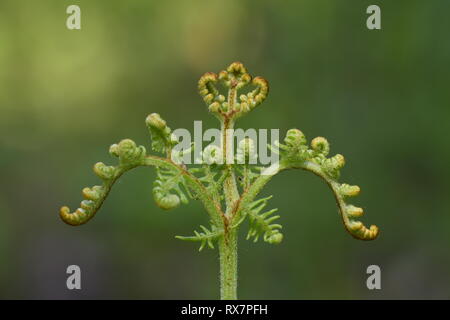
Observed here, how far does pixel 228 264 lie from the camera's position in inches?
108

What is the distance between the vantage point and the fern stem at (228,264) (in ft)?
8.99

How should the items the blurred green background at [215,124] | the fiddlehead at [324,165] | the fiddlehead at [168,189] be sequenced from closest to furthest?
the fiddlehead at [168,189] → the fiddlehead at [324,165] → the blurred green background at [215,124]

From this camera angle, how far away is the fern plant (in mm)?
2707

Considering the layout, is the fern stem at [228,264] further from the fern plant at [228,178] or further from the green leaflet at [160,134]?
the green leaflet at [160,134]

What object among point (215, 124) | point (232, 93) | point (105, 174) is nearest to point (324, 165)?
point (232, 93)

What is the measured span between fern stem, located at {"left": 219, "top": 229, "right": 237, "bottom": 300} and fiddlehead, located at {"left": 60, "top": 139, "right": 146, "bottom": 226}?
48 cm

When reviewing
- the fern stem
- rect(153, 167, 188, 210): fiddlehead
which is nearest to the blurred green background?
the fern stem

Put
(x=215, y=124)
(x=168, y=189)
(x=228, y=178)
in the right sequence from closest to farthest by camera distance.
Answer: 1. (x=168, y=189)
2. (x=228, y=178)
3. (x=215, y=124)

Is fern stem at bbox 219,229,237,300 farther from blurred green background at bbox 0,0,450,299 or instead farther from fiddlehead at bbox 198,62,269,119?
blurred green background at bbox 0,0,450,299

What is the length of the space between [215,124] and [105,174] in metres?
7.03

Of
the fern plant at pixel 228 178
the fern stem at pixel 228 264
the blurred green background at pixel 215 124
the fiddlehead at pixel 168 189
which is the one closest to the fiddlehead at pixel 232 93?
the fern plant at pixel 228 178
